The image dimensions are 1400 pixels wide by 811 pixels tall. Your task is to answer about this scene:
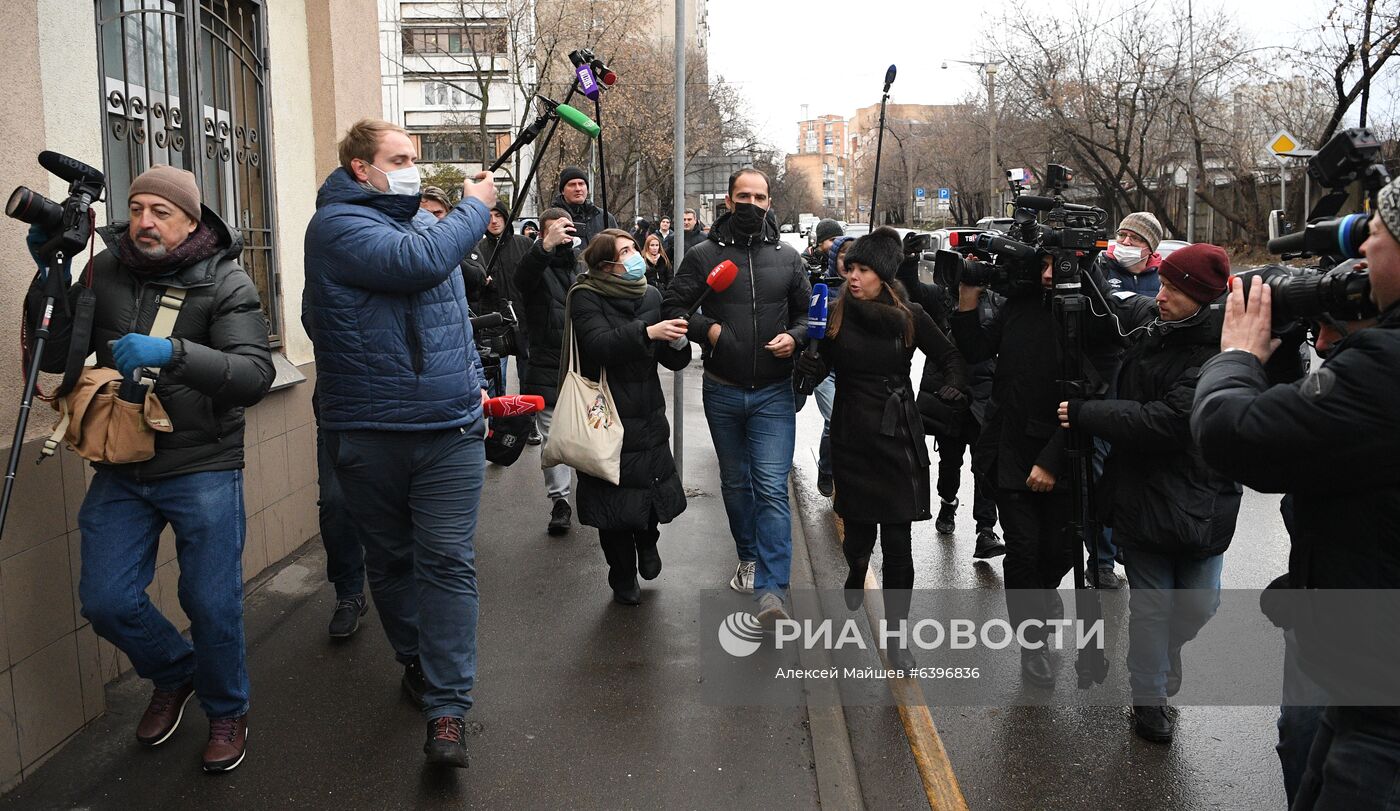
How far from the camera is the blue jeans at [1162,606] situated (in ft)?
13.5

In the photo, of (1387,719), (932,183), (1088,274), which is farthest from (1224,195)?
(1387,719)

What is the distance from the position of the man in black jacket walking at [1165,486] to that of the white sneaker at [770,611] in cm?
159

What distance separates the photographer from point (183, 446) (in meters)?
3.59

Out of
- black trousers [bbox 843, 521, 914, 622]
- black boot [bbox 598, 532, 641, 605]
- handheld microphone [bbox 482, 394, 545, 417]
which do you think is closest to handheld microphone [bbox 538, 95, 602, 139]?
handheld microphone [bbox 482, 394, 545, 417]

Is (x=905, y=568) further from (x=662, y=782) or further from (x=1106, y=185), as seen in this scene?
(x=1106, y=185)

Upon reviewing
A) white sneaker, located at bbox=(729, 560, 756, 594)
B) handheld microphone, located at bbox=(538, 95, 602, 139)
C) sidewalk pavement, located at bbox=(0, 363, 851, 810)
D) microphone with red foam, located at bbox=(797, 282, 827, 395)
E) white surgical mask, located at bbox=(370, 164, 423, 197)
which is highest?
handheld microphone, located at bbox=(538, 95, 602, 139)

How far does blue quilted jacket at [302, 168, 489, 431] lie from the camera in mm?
3506

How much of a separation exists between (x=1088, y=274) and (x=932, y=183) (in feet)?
219

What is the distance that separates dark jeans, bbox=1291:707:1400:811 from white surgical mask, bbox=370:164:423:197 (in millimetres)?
3011

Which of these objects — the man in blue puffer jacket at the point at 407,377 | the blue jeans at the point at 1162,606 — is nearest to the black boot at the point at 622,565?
the man in blue puffer jacket at the point at 407,377

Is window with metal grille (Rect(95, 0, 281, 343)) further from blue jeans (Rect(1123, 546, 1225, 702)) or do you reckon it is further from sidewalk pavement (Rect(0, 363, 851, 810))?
blue jeans (Rect(1123, 546, 1225, 702))

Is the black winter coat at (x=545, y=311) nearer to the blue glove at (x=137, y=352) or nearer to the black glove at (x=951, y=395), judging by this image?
the black glove at (x=951, y=395)

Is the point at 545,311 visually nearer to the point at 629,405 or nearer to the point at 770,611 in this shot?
the point at 629,405

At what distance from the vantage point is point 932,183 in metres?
68.7
